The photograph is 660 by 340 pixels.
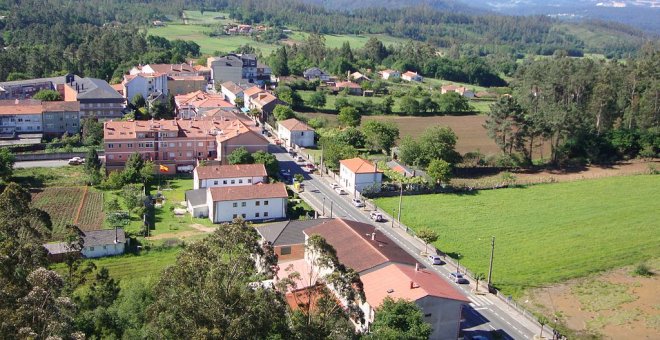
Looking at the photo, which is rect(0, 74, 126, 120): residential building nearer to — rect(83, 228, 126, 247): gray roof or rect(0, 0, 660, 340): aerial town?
rect(0, 0, 660, 340): aerial town

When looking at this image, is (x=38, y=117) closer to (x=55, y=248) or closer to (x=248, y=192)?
(x=248, y=192)

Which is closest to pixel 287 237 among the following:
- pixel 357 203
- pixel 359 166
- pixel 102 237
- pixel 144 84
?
pixel 102 237

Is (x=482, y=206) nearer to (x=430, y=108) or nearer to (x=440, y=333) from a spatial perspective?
(x=440, y=333)

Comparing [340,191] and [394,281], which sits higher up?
[394,281]

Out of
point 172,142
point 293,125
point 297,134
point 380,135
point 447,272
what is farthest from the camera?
point 293,125

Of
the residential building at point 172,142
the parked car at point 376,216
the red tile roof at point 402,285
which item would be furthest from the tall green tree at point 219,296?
the residential building at point 172,142

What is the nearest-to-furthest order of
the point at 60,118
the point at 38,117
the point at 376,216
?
1. the point at 376,216
2. the point at 38,117
3. the point at 60,118

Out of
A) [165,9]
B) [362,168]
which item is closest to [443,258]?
[362,168]
